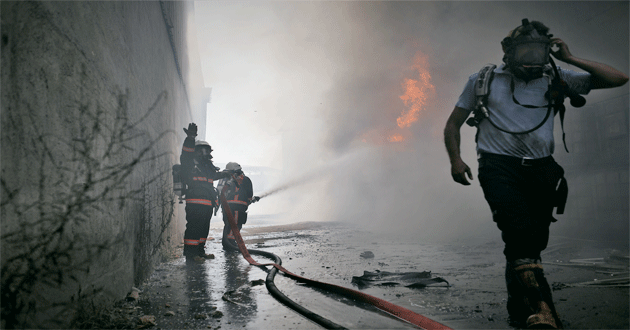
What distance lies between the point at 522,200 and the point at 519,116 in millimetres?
575

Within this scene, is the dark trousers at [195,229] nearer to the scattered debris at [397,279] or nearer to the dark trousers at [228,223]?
the dark trousers at [228,223]

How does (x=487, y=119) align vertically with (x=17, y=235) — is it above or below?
above

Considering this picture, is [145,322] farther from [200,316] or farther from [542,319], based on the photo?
[542,319]

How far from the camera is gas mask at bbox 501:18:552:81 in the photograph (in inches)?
90.1

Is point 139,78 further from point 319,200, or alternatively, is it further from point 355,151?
point 319,200

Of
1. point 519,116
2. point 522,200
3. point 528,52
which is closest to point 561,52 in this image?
point 528,52

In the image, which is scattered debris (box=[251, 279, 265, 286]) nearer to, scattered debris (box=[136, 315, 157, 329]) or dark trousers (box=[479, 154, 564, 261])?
scattered debris (box=[136, 315, 157, 329])

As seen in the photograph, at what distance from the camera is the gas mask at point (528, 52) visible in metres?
2.29

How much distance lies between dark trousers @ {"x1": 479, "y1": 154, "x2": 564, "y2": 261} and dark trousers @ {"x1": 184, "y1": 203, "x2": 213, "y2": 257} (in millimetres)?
4239

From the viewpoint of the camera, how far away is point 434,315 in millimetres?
2309

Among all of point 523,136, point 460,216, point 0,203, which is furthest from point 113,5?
point 460,216

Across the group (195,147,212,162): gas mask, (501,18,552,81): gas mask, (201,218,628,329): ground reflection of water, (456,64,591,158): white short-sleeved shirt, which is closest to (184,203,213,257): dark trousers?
(201,218,628,329): ground reflection of water

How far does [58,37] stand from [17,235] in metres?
1.06

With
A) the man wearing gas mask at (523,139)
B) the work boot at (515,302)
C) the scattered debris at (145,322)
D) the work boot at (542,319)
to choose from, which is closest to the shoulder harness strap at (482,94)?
the man wearing gas mask at (523,139)
